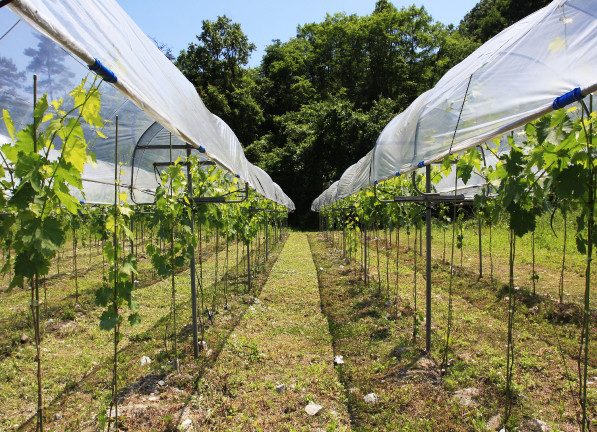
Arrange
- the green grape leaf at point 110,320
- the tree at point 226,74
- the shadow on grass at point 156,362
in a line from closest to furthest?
the green grape leaf at point 110,320 → the shadow on grass at point 156,362 → the tree at point 226,74

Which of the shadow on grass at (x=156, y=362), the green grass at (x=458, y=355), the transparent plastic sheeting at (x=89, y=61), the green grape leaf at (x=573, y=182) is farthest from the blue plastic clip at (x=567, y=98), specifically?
the shadow on grass at (x=156, y=362)

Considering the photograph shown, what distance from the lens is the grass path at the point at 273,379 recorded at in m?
3.07

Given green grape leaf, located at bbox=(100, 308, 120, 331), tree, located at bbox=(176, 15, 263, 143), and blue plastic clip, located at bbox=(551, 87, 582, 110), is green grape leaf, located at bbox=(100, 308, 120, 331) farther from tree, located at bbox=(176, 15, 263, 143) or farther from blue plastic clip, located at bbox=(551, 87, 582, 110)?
tree, located at bbox=(176, 15, 263, 143)

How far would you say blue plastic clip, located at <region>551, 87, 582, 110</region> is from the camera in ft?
5.53

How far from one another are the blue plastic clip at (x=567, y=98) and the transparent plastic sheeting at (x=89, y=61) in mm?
1992

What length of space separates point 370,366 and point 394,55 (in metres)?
35.9

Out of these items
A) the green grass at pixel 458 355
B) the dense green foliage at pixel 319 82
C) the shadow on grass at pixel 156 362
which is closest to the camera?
the green grass at pixel 458 355

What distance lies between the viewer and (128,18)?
7.70ft

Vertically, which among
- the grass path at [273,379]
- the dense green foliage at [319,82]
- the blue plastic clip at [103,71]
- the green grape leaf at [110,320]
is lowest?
the grass path at [273,379]

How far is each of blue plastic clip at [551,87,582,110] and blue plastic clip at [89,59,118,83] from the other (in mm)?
2004

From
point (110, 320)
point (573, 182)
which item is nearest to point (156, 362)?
point (110, 320)

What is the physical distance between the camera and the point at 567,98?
1.73m

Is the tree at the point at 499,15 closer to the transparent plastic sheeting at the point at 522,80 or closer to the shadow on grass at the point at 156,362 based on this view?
the transparent plastic sheeting at the point at 522,80

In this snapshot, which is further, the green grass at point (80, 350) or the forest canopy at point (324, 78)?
the forest canopy at point (324, 78)
